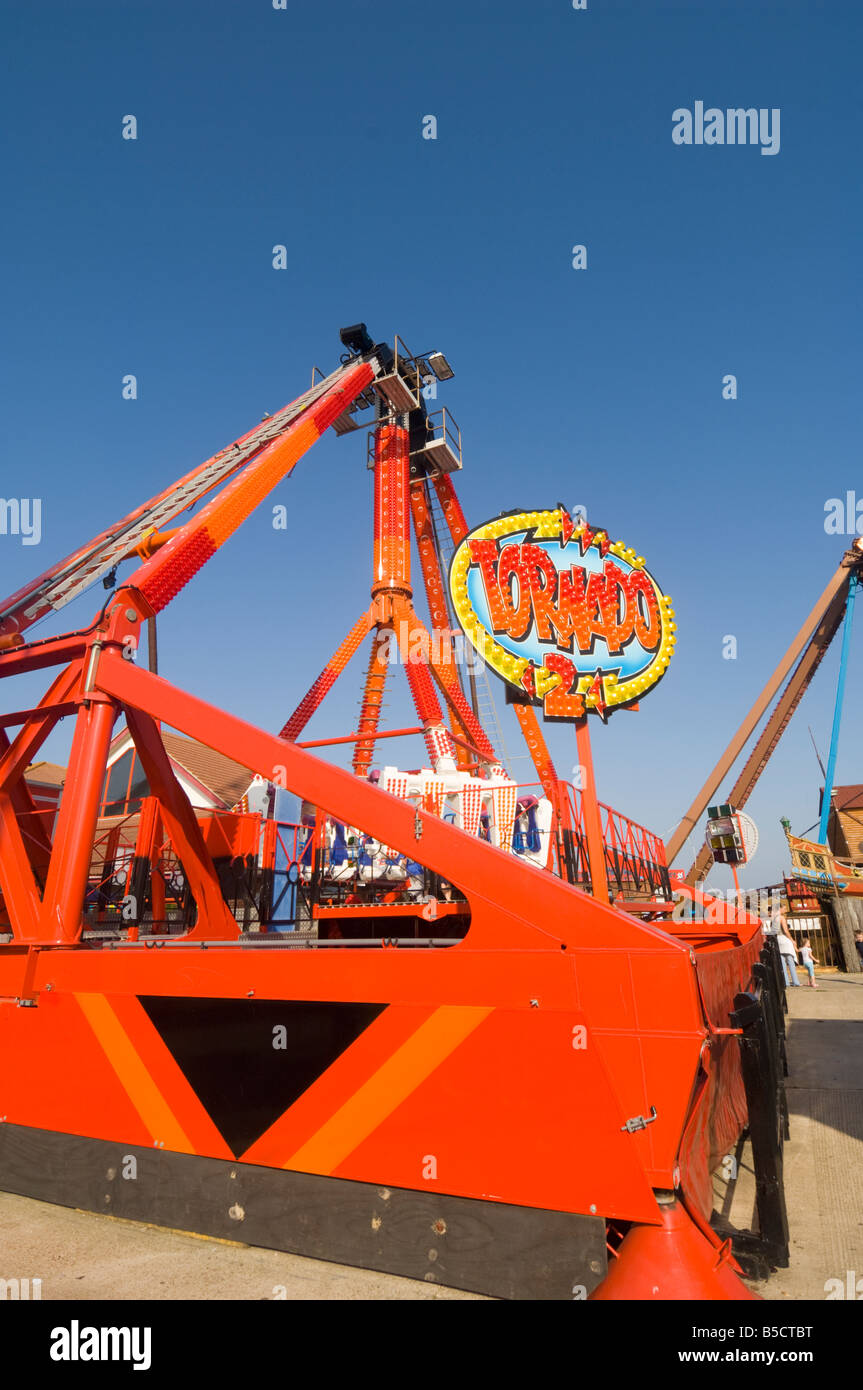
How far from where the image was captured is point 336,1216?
13.6 feet

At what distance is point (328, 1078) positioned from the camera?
4289 millimetres

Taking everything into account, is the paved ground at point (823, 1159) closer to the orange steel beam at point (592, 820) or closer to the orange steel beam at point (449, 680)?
the orange steel beam at point (592, 820)

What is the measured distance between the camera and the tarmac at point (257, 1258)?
3840 mm

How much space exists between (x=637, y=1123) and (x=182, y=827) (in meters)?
5.23

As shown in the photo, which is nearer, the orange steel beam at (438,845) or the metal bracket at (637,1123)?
the metal bracket at (637,1123)

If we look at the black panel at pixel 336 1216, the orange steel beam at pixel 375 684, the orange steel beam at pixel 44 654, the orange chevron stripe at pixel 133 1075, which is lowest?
the black panel at pixel 336 1216

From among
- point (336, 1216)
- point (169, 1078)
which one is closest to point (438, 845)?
point (336, 1216)

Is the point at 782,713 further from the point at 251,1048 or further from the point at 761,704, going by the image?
the point at 251,1048

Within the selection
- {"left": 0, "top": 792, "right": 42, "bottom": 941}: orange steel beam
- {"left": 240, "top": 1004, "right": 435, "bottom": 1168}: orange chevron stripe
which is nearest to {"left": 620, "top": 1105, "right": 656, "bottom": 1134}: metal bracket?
{"left": 240, "top": 1004, "right": 435, "bottom": 1168}: orange chevron stripe

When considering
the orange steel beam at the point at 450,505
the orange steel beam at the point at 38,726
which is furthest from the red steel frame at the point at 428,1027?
the orange steel beam at the point at 450,505

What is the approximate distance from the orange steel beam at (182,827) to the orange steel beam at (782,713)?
29.4 metres

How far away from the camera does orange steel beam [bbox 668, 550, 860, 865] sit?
1298 inches
